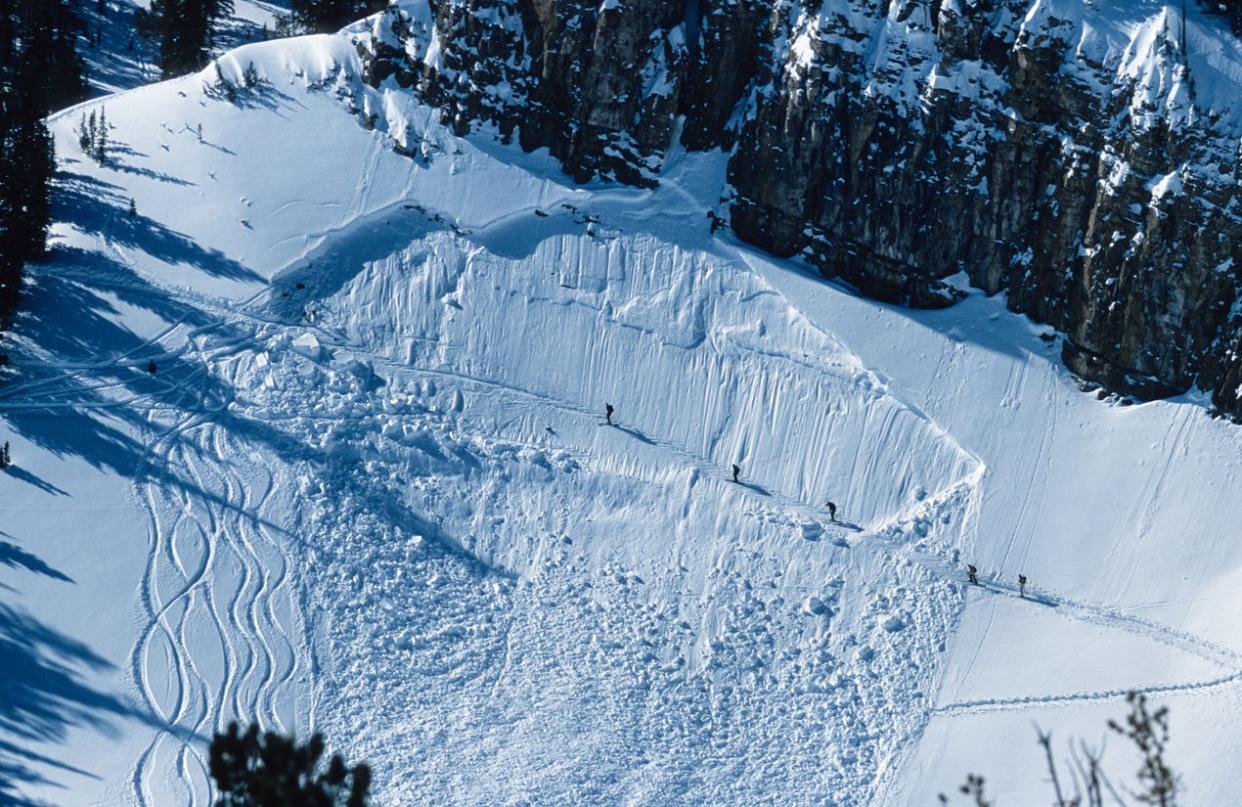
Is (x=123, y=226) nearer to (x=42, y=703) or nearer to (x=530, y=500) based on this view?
(x=530, y=500)

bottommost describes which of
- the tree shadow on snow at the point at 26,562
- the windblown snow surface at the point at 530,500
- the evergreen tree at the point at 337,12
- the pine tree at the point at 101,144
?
the tree shadow on snow at the point at 26,562

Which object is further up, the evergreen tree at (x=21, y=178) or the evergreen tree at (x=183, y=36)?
the evergreen tree at (x=183, y=36)

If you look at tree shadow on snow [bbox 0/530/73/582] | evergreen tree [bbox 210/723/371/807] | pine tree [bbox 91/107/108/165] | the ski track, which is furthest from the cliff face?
evergreen tree [bbox 210/723/371/807]

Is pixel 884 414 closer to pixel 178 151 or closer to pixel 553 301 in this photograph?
pixel 553 301

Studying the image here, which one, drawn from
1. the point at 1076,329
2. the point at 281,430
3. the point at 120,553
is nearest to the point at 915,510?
the point at 1076,329

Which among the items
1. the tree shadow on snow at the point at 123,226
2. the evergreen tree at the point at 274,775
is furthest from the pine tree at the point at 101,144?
the evergreen tree at the point at 274,775

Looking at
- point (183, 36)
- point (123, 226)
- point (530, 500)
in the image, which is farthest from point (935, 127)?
point (183, 36)

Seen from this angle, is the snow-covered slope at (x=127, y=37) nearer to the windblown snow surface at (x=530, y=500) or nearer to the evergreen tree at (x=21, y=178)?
the windblown snow surface at (x=530, y=500)
